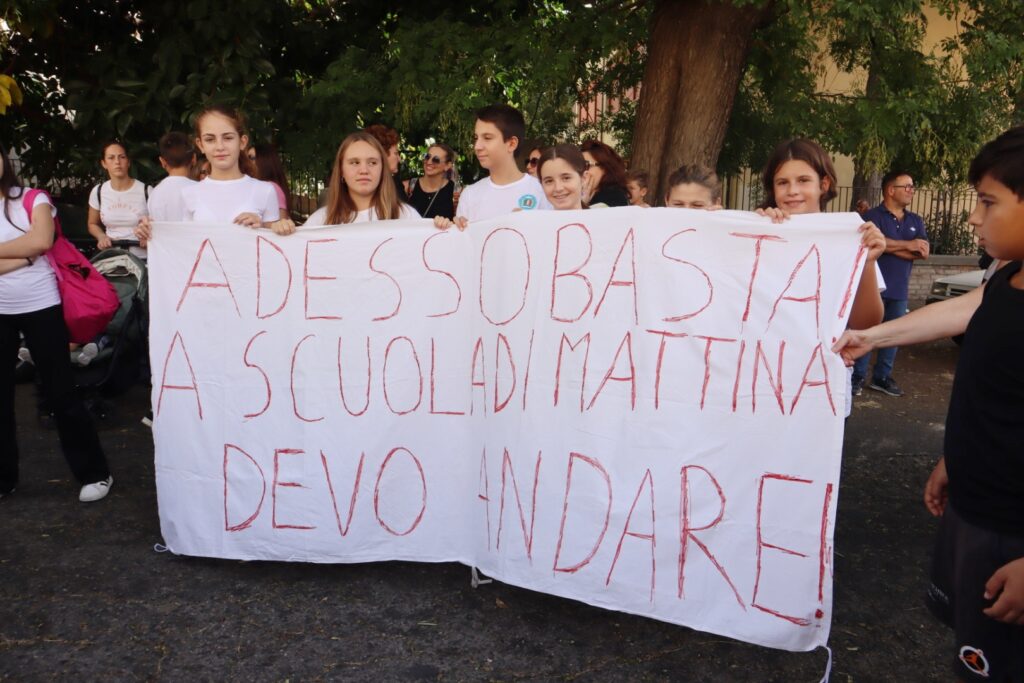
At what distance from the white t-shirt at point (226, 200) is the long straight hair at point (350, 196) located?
342 millimetres

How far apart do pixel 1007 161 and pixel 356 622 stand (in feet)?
8.30

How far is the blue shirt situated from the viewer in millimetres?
7367

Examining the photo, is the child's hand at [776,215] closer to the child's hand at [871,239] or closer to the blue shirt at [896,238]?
the child's hand at [871,239]

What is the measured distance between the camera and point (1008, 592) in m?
1.84

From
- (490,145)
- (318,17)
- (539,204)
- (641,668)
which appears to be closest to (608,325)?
(641,668)

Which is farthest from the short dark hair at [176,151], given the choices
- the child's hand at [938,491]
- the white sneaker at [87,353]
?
the child's hand at [938,491]

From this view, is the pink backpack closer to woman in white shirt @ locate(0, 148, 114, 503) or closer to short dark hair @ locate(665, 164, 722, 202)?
woman in white shirt @ locate(0, 148, 114, 503)

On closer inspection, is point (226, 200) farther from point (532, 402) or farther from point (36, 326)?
point (532, 402)

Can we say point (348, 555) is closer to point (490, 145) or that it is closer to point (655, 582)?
point (655, 582)

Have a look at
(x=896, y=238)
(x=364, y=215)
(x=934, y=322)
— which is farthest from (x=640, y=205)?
(x=896, y=238)

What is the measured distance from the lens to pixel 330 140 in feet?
29.6

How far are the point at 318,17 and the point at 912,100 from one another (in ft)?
21.0

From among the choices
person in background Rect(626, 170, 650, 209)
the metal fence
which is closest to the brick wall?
the metal fence

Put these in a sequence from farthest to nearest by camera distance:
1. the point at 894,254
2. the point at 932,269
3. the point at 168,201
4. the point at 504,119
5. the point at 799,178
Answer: the point at 932,269
the point at 894,254
the point at 168,201
the point at 504,119
the point at 799,178
